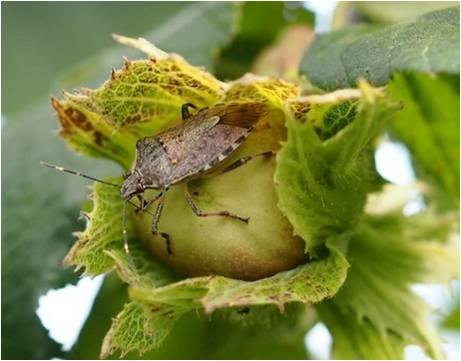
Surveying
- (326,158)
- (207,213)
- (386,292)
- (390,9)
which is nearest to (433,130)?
(390,9)

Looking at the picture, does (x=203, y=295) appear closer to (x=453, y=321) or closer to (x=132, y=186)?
(x=132, y=186)

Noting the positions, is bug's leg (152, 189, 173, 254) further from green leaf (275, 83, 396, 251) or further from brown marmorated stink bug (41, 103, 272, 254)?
green leaf (275, 83, 396, 251)

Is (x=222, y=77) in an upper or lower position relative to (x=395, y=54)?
upper

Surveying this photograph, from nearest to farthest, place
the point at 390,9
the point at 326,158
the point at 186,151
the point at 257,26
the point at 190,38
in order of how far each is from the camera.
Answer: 1. the point at 326,158
2. the point at 186,151
3. the point at 390,9
4. the point at 190,38
5. the point at 257,26

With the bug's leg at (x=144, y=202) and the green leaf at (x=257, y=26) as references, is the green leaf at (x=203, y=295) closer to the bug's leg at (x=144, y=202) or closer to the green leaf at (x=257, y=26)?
the bug's leg at (x=144, y=202)

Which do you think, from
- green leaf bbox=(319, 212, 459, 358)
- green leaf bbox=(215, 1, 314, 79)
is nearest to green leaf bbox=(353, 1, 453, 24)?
green leaf bbox=(215, 1, 314, 79)

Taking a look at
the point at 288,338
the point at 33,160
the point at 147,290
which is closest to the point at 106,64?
the point at 33,160

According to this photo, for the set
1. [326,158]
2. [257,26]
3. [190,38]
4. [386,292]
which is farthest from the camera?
[257,26]
